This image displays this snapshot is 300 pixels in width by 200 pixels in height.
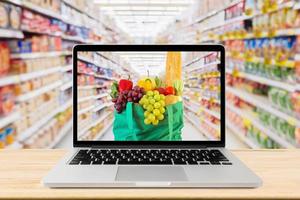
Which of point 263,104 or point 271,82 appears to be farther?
point 263,104

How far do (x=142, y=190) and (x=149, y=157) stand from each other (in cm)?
23

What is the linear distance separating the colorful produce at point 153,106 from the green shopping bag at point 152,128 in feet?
0.04

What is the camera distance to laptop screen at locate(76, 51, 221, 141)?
1.41 m

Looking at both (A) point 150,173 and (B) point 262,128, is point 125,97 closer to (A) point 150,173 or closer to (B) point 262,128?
(A) point 150,173

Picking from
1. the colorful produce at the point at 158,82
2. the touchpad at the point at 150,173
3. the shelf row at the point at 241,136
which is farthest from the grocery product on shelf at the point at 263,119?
the touchpad at the point at 150,173

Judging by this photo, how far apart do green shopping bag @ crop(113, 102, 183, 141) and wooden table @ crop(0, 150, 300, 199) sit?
0.20 meters

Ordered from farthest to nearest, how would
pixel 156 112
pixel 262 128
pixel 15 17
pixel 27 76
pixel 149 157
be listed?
pixel 262 128, pixel 27 76, pixel 15 17, pixel 156 112, pixel 149 157

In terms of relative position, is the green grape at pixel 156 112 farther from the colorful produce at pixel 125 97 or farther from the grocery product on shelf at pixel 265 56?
the grocery product on shelf at pixel 265 56

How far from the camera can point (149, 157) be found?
128cm

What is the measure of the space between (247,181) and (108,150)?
455 mm

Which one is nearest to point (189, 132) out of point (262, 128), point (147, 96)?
point (147, 96)

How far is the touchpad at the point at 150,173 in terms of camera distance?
3.60ft

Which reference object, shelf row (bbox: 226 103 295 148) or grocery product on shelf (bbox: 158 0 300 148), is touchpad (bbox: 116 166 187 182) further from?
shelf row (bbox: 226 103 295 148)

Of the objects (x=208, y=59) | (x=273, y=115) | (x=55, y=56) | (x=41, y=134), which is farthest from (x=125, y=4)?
(x=208, y=59)
